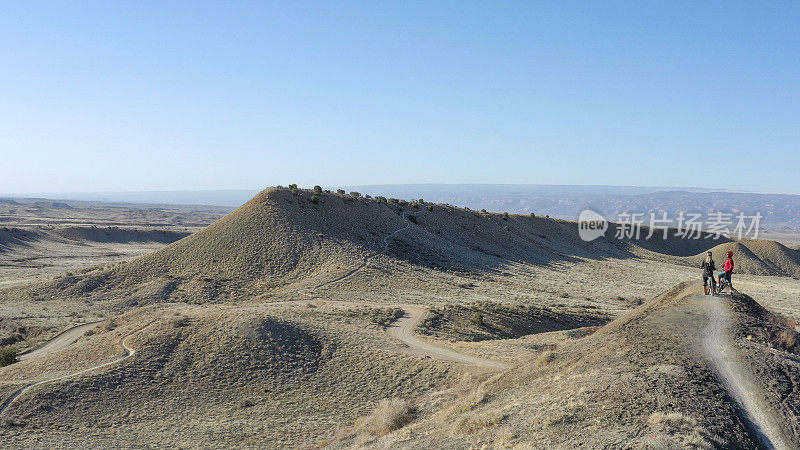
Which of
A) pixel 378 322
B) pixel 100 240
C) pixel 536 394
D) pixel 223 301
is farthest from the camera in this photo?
pixel 100 240

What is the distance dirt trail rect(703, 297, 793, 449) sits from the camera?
32.9ft

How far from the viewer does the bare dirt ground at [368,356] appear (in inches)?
456

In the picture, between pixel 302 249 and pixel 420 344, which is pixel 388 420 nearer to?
pixel 420 344

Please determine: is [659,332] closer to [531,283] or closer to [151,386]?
[151,386]

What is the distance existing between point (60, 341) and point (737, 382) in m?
31.0

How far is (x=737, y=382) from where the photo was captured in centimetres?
1207

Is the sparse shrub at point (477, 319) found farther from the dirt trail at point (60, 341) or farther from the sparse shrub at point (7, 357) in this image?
the sparse shrub at point (7, 357)

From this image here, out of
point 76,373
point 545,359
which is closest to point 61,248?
point 76,373

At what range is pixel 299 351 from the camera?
949 inches

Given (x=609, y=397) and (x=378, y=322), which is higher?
(x=609, y=397)

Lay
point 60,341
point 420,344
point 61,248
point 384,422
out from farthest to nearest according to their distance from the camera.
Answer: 1. point 61,248
2. point 60,341
3. point 420,344
4. point 384,422

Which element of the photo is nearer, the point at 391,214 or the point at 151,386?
the point at 151,386

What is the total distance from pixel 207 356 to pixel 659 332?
1815 centimetres

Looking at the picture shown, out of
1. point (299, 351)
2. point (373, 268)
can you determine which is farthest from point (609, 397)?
point (373, 268)
